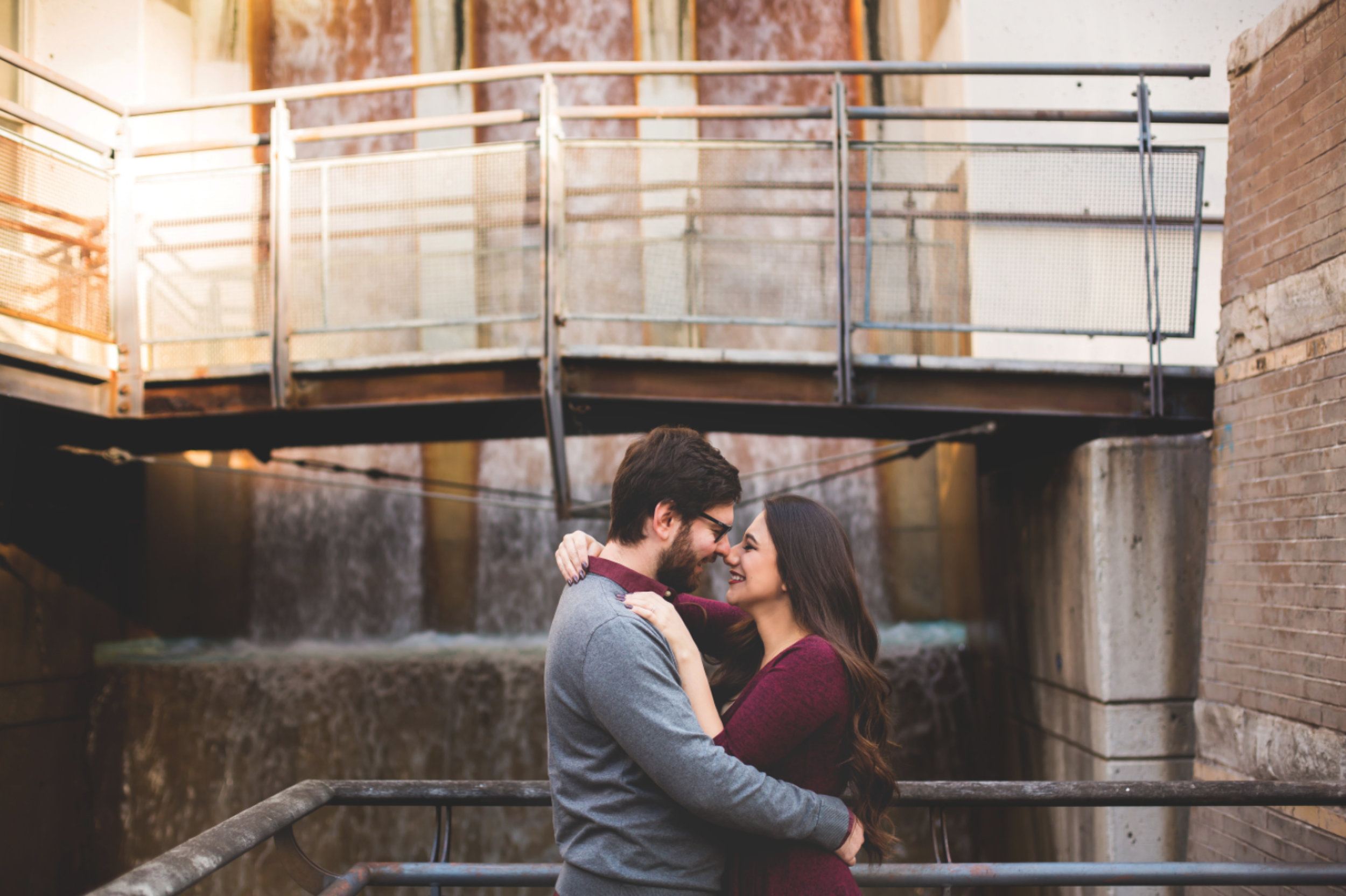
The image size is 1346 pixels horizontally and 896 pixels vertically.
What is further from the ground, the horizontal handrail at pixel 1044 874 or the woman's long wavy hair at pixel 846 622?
the woman's long wavy hair at pixel 846 622

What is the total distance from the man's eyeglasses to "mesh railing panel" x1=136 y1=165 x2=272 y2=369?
4.81m

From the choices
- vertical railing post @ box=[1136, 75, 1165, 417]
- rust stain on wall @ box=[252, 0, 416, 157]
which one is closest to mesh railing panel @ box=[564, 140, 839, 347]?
vertical railing post @ box=[1136, 75, 1165, 417]

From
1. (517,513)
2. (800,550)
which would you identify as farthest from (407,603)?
(800,550)

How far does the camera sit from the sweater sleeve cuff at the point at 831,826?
1.78 metres

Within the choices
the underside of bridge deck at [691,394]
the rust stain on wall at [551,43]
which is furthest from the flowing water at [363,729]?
the rust stain on wall at [551,43]

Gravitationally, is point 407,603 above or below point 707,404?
below

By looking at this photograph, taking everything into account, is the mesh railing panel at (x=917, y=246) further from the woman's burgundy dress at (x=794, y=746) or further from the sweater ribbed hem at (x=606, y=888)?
the sweater ribbed hem at (x=606, y=888)

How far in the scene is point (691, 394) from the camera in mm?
5281

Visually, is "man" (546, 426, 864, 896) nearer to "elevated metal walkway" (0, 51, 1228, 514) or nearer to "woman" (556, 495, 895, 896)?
"woman" (556, 495, 895, 896)

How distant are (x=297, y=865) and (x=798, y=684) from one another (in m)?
1.41

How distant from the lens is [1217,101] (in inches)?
266

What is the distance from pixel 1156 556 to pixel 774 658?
4062 mm

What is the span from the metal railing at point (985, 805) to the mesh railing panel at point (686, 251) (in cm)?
320

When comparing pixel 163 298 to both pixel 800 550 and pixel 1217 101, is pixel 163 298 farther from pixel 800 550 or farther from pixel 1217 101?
pixel 1217 101
